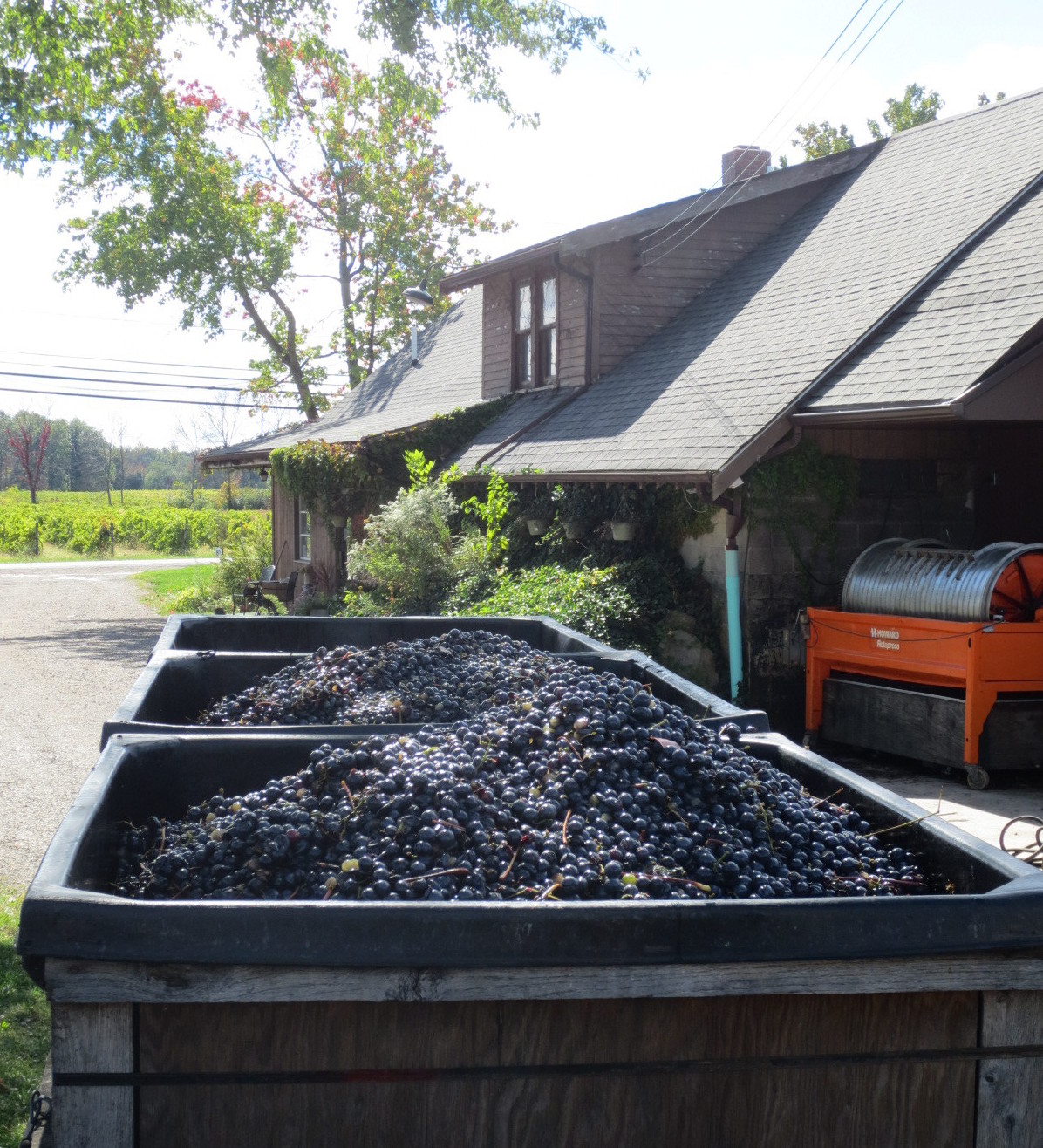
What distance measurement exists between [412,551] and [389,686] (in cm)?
947

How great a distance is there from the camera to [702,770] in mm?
2588

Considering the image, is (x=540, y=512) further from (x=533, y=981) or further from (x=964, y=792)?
(x=533, y=981)

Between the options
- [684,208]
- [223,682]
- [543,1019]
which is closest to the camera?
[543,1019]

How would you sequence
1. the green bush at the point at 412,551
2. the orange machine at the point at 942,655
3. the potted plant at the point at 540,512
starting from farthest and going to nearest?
the green bush at the point at 412,551 → the potted plant at the point at 540,512 → the orange machine at the point at 942,655

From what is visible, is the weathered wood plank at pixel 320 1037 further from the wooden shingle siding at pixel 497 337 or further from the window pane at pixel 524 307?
the wooden shingle siding at pixel 497 337

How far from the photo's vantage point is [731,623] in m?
10.1

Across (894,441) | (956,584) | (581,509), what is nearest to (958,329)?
(894,441)

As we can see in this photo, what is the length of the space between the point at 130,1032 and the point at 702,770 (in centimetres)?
132

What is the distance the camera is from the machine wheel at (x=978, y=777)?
8.29 meters

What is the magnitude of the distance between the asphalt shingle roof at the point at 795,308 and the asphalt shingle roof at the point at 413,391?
423cm

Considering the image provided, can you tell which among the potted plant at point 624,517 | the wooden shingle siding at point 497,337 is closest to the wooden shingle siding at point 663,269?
the wooden shingle siding at point 497,337

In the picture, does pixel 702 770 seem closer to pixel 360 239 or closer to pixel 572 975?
pixel 572 975

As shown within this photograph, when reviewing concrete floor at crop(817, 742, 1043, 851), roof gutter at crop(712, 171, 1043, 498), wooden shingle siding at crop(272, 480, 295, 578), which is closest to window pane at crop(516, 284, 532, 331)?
roof gutter at crop(712, 171, 1043, 498)

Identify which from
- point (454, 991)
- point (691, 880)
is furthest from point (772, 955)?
point (454, 991)
